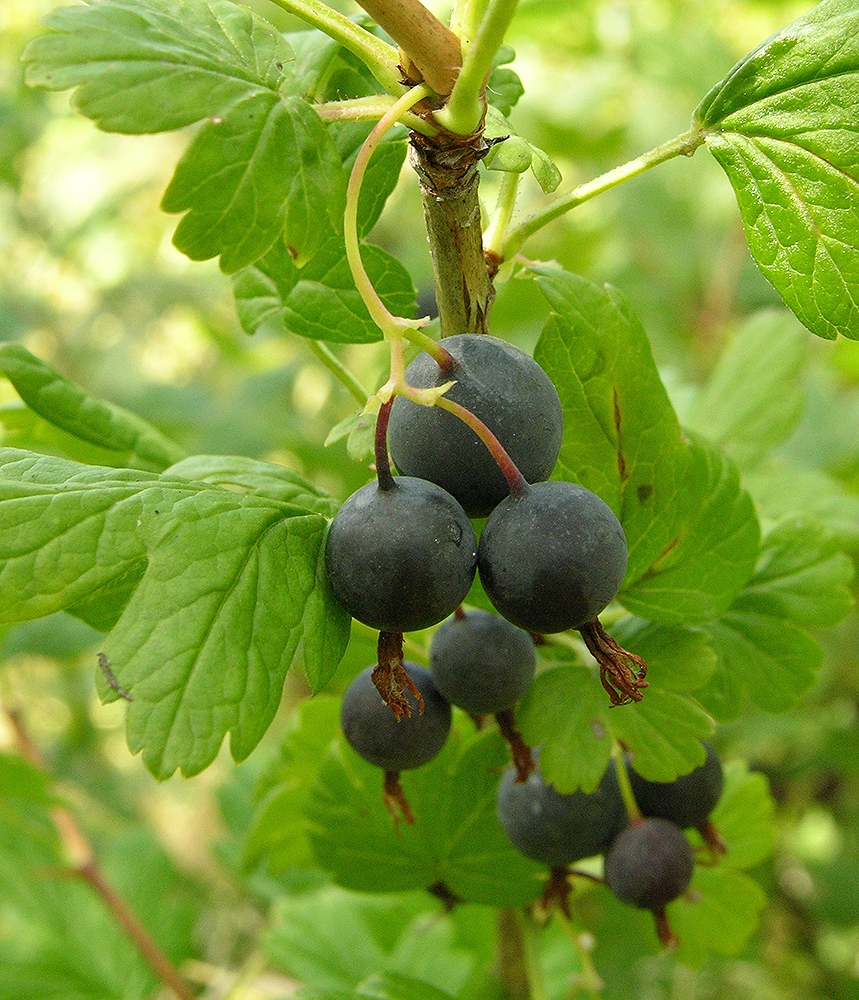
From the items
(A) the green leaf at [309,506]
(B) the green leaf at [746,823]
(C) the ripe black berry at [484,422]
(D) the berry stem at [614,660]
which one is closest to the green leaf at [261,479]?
(A) the green leaf at [309,506]

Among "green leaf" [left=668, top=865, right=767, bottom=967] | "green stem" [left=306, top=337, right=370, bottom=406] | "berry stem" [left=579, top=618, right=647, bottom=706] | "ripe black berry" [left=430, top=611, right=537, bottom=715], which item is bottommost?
"green leaf" [left=668, top=865, right=767, bottom=967]

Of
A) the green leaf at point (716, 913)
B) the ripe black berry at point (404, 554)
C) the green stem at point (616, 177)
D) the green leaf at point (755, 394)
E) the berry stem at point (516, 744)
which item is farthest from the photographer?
the green leaf at point (755, 394)


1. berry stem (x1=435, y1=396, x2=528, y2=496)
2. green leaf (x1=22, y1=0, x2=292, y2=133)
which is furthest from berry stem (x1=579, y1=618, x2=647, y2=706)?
green leaf (x1=22, y1=0, x2=292, y2=133)

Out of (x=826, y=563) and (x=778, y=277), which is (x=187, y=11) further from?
(x=826, y=563)

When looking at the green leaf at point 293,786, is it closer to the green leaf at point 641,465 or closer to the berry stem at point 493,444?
the green leaf at point 641,465

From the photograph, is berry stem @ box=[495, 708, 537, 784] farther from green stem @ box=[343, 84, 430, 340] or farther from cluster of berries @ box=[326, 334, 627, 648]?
green stem @ box=[343, 84, 430, 340]

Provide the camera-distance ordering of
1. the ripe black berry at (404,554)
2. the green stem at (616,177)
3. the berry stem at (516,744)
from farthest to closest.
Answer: the berry stem at (516,744) → the green stem at (616,177) → the ripe black berry at (404,554)
